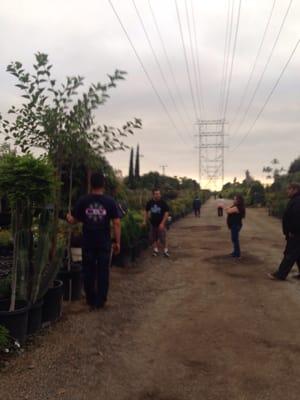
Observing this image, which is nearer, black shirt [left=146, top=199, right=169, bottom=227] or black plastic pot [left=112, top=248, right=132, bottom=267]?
black plastic pot [left=112, top=248, right=132, bottom=267]

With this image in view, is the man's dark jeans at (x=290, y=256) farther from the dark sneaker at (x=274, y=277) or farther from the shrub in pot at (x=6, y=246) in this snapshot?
the shrub in pot at (x=6, y=246)

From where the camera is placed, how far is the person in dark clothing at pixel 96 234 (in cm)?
565

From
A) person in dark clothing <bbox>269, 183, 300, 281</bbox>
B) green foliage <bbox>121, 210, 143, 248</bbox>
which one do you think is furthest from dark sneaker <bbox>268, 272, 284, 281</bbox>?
green foliage <bbox>121, 210, 143, 248</bbox>

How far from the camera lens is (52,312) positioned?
502 centimetres

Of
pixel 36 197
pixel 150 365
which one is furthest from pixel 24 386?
pixel 36 197

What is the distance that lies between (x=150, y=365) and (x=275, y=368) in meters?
1.13

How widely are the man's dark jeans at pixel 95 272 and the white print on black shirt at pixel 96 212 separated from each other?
0.41m

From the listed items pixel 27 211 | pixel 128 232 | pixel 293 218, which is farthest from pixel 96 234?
pixel 293 218

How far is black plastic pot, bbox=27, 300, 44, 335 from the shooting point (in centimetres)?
454

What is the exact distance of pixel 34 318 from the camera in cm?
459

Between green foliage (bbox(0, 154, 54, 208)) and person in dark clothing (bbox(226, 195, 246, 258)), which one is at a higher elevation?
green foliage (bbox(0, 154, 54, 208))

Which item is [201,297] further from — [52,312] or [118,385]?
[118,385]

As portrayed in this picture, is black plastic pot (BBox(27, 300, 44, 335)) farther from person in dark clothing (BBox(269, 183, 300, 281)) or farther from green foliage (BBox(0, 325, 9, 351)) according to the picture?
person in dark clothing (BBox(269, 183, 300, 281))

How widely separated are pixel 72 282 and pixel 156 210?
15.9 feet
